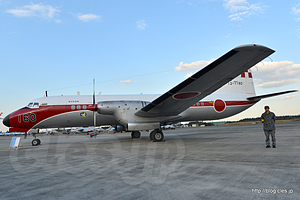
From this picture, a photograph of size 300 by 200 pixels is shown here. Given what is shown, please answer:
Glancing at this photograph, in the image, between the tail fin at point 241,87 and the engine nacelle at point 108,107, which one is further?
the tail fin at point 241,87

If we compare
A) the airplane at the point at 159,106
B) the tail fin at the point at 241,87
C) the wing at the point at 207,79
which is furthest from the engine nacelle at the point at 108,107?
the tail fin at the point at 241,87

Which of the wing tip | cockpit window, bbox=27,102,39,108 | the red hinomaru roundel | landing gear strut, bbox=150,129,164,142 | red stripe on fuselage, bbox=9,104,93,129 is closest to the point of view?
the wing tip

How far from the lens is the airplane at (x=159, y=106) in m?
9.63

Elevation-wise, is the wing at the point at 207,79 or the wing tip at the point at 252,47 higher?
the wing tip at the point at 252,47

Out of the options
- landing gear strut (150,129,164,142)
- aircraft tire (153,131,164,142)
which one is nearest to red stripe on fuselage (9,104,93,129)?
landing gear strut (150,129,164,142)

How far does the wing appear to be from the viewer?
26.3 ft

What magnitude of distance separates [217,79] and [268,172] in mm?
6102

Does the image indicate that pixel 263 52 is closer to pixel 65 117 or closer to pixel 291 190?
pixel 291 190

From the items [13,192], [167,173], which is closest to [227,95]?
[167,173]

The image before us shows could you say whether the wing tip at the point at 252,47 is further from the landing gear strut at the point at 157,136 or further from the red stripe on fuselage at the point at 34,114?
the red stripe on fuselage at the point at 34,114

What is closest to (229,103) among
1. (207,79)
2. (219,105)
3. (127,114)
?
(219,105)

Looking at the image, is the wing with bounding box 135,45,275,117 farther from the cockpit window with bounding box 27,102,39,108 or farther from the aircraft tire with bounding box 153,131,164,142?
the cockpit window with bounding box 27,102,39,108

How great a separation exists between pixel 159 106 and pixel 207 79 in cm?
332

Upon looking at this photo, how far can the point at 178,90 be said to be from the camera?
1052 centimetres
